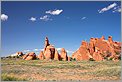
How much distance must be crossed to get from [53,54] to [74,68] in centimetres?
307

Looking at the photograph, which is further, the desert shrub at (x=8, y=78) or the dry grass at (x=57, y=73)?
the dry grass at (x=57, y=73)

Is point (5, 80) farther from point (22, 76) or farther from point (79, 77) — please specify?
point (79, 77)

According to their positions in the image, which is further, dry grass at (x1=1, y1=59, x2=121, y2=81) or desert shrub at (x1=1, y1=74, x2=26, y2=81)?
dry grass at (x1=1, y1=59, x2=121, y2=81)

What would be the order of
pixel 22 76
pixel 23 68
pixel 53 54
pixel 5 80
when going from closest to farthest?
pixel 5 80 < pixel 22 76 < pixel 23 68 < pixel 53 54

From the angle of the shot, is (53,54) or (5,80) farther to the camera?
(53,54)

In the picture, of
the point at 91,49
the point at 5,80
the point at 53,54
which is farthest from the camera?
the point at 91,49

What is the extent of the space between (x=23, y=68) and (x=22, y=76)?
54 cm

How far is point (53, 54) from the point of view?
9.95 m

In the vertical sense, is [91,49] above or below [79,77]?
above

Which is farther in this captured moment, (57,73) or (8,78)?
(57,73)

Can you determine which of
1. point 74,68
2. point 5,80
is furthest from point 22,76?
point 74,68

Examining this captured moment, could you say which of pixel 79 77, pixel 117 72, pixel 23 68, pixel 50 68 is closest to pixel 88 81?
pixel 79 77

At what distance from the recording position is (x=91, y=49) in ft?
40.0

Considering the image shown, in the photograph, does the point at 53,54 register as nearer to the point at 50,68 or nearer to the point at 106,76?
the point at 50,68
